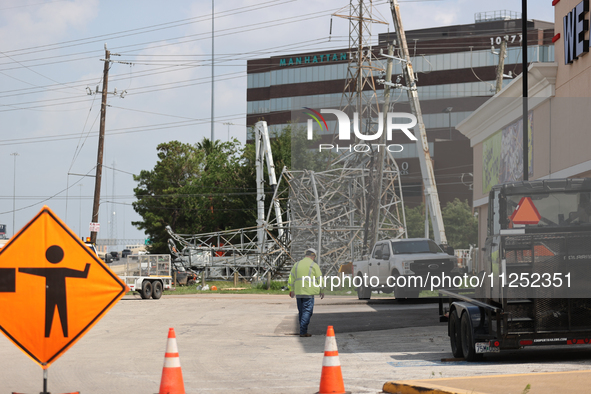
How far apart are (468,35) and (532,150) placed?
65.8 meters

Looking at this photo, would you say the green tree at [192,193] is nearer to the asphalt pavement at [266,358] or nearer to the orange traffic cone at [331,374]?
the asphalt pavement at [266,358]

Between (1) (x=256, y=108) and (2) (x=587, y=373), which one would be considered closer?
(2) (x=587, y=373)

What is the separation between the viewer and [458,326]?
11.9 meters

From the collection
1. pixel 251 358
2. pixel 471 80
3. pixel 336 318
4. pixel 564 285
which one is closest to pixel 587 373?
pixel 564 285

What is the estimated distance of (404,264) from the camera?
67.1 feet

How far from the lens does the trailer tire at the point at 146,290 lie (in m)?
33.0

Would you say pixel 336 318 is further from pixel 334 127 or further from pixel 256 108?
pixel 256 108

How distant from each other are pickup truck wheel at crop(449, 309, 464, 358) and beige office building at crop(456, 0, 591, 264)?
4.98 m

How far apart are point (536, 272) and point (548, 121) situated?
10.1 m

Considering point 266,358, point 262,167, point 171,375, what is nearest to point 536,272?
point 266,358

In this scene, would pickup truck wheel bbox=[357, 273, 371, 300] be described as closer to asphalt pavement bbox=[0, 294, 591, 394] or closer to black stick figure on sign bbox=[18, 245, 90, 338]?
asphalt pavement bbox=[0, 294, 591, 394]

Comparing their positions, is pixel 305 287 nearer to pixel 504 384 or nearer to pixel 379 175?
pixel 379 175

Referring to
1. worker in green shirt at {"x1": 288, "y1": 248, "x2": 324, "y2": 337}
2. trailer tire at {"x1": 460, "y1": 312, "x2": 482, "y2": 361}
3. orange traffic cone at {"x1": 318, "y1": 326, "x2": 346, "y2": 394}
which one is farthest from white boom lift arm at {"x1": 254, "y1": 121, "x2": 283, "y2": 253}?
orange traffic cone at {"x1": 318, "y1": 326, "x2": 346, "y2": 394}

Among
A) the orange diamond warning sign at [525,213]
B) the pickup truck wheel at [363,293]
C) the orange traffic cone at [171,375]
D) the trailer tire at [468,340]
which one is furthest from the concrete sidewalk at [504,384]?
the pickup truck wheel at [363,293]
